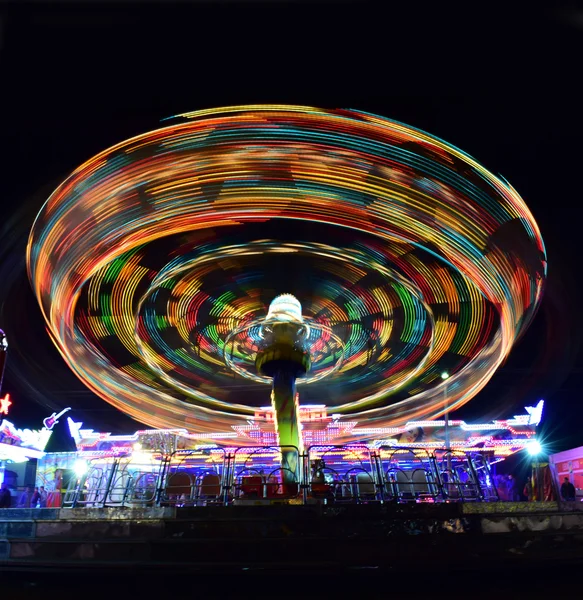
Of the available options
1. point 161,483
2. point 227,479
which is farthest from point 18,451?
point 227,479

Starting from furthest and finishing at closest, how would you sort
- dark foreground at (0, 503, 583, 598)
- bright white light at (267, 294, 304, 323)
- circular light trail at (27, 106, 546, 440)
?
bright white light at (267, 294, 304, 323), circular light trail at (27, 106, 546, 440), dark foreground at (0, 503, 583, 598)

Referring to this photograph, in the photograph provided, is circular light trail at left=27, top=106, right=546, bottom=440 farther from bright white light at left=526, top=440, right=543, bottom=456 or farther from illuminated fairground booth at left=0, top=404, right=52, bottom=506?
bright white light at left=526, top=440, right=543, bottom=456

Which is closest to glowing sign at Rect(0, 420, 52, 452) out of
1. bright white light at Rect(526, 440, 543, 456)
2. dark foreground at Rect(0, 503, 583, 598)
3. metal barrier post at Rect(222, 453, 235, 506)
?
metal barrier post at Rect(222, 453, 235, 506)

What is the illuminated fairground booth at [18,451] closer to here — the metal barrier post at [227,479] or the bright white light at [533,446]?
the metal barrier post at [227,479]

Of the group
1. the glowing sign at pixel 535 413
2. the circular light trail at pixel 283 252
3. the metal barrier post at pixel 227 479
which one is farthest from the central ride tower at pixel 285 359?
the glowing sign at pixel 535 413

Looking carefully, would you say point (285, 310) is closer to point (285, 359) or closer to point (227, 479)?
A: point (285, 359)

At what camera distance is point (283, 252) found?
16203mm

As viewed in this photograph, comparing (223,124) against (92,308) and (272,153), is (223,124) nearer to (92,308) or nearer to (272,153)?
(272,153)

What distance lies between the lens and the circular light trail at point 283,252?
497 inches

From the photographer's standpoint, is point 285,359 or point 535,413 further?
point 535,413

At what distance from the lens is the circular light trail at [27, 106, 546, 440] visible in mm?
12625

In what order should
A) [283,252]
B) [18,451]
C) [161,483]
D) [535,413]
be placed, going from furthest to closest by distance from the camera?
[535,413], [18,451], [283,252], [161,483]

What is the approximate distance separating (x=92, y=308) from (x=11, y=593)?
11493mm

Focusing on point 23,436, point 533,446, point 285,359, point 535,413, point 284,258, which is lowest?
point 533,446
